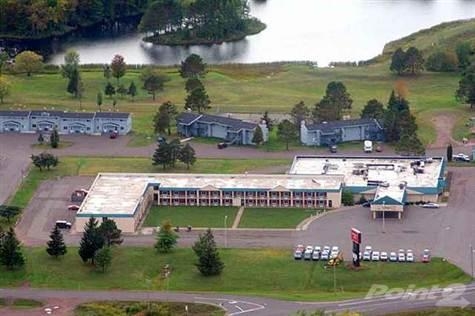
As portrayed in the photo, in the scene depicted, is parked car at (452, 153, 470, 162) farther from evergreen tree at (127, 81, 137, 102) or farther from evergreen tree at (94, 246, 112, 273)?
evergreen tree at (127, 81, 137, 102)

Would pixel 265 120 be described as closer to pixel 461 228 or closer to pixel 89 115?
pixel 89 115

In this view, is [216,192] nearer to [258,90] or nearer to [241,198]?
[241,198]

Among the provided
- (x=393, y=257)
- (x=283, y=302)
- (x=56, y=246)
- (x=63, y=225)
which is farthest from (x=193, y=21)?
(x=283, y=302)

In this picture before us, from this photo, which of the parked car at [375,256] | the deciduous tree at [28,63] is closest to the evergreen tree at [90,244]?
the parked car at [375,256]

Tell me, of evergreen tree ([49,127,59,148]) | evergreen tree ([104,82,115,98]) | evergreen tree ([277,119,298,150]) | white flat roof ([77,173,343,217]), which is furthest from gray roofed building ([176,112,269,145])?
white flat roof ([77,173,343,217])

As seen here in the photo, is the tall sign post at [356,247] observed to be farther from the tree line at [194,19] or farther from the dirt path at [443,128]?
the tree line at [194,19]

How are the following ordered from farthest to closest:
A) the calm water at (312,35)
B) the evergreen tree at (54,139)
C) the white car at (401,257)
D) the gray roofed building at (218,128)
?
the calm water at (312,35) < the gray roofed building at (218,128) < the evergreen tree at (54,139) < the white car at (401,257)
